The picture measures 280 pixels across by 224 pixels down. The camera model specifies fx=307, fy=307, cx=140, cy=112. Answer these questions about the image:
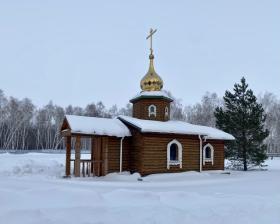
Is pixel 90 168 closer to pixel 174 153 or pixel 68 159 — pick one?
pixel 68 159

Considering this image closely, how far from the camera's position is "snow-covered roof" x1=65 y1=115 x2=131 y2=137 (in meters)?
14.4

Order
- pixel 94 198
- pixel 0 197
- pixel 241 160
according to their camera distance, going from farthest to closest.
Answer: pixel 241 160
pixel 94 198
pixel 0 197

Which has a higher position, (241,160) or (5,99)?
(5,99)

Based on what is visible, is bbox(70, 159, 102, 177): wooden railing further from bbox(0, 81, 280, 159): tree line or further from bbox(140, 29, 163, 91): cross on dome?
bbox(0, 81, 280, 159): tree line

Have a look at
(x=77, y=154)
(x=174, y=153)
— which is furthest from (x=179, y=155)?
(x=77, y=154)

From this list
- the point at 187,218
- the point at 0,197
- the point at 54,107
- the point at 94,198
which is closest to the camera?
the point at 187,218

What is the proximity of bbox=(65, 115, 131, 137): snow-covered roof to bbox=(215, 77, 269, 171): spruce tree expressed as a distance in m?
9.66

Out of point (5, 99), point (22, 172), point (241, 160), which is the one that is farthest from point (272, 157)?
point (5, 99)

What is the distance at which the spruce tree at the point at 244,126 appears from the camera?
2198cm

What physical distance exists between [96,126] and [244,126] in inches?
470

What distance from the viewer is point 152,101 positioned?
1930 centimetres

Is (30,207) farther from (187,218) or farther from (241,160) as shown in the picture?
(241,160)

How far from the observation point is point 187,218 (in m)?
6.20

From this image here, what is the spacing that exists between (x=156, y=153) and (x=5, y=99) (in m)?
41.9
